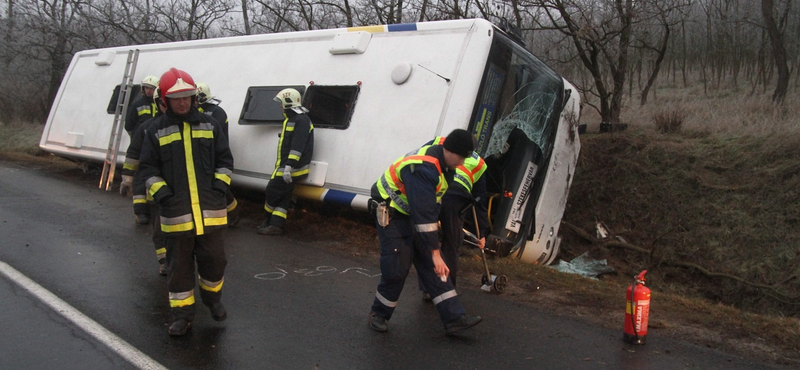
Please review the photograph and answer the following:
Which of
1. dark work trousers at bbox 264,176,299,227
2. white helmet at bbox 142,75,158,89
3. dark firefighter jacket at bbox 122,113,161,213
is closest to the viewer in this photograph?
dark firefighter jacket at bbox 122,113,161,213

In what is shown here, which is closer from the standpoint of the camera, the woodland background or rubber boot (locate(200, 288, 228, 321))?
rubber boot (locate(200, 288, 228, 321))

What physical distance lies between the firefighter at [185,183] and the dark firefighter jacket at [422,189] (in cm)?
121

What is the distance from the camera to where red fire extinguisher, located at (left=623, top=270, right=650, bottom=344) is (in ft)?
14.7

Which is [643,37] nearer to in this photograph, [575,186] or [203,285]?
[575,186]

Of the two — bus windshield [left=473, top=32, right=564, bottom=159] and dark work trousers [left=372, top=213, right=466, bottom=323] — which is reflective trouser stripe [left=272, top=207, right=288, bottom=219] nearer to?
bus windshield [left=473, top=32, right=564, bottom=159]

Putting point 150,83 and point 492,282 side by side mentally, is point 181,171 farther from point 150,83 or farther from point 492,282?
point 150,83

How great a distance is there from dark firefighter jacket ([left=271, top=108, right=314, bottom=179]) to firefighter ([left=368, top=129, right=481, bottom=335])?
9.95 ft

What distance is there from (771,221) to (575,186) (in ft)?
9.19

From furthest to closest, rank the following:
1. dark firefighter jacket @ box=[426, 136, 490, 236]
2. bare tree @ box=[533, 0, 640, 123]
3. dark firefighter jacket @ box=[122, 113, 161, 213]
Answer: bare tree @ box=[533, 0, 640, 123] → dark firefighter jacket @ box=[122, 113, 161, 213] → dark firefighter jacket @ box=[426, 136, 490, 236]

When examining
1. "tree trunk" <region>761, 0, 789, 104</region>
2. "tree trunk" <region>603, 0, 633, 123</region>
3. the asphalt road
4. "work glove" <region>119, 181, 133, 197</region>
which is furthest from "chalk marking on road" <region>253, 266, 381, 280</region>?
"tree trunk" <region>761, 0, 789, 104</region>

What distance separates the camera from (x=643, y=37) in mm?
11352

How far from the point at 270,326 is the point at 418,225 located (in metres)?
1.43

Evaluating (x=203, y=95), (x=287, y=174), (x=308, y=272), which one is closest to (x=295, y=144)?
(x=287, y=174)

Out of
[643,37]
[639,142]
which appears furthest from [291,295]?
[643,37]
